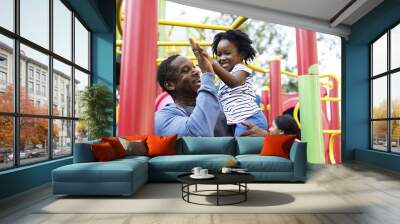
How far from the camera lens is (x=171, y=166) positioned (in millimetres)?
5520

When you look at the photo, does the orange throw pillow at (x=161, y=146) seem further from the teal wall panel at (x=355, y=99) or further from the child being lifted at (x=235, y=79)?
the teal wall panel at (x=355, y=99)

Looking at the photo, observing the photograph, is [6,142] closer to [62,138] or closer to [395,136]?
Result: [62,138]

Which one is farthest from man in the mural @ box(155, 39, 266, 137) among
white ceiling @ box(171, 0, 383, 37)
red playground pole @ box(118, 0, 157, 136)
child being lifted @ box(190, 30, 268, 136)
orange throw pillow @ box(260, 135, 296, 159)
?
orange throw pillow @ box(260, 135, 296, 159)

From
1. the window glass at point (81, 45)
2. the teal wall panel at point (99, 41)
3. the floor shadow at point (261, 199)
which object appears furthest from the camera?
the window glass at point (81, 45)

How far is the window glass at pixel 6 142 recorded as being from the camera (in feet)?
15.1

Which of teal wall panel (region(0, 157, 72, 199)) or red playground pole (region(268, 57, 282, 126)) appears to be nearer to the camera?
teal wall panel (region(0, 157, 72, 199))

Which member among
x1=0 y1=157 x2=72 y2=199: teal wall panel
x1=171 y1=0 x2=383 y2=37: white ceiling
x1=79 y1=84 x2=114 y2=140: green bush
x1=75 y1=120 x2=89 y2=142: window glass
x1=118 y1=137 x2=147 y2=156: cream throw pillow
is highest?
x1=171 y1=0 x2=383 y2=37: white ceiling

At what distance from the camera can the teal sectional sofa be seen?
4.52 meters

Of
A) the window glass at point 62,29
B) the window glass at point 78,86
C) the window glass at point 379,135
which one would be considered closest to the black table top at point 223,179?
the window glass at point 62,29

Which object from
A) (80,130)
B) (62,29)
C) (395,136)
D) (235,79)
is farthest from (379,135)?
(62,29)

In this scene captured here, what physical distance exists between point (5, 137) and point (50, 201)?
3.29 feet

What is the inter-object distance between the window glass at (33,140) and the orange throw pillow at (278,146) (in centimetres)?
336

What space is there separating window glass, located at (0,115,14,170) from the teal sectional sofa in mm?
692

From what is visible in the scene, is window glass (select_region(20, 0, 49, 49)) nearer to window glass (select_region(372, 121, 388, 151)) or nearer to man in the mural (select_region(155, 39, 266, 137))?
man in the mural (select_region(155, 39, 266, 137))
